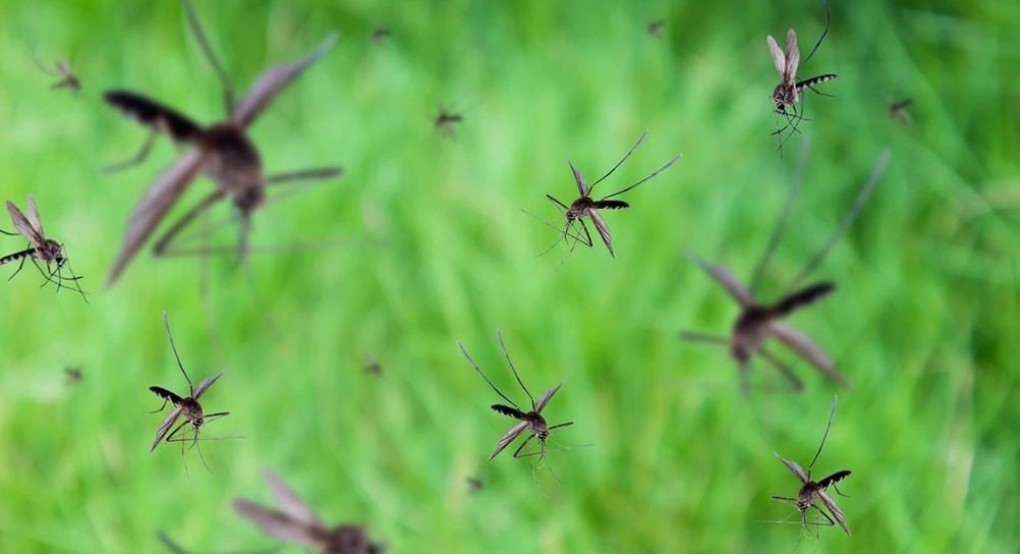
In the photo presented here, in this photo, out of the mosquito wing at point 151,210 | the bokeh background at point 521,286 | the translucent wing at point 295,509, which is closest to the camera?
the mosquito wing at point 151,210

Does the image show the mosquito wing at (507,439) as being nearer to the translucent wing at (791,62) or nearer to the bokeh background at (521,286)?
the translucent wing at (791,62)

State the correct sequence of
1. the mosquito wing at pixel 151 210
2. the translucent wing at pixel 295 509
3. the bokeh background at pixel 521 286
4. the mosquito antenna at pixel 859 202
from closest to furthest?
1. the mosquito wing at pixel 151 210
2. the translucent wing at pixel 295 509
3. the bokeh background at pixel 521 286
4. the mosquito antenna at pixel 859 202

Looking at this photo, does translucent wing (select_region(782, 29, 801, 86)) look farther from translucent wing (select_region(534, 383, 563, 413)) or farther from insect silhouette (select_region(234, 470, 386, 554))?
insect silhouette (select_region(234, 470, 386, 554))

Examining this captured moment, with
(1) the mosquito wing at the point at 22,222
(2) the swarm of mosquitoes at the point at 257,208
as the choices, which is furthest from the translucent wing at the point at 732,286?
(1) the mosquito wing at the point at 22,222

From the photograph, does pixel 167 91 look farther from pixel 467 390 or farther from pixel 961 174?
pixel 961 174

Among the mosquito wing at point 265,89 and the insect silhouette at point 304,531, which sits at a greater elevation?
the mosquito wing at point 265,89

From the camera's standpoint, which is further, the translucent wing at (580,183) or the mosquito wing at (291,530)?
the mosquito wing at (291,530)

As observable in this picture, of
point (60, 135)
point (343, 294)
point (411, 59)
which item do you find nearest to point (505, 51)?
point (411, 59)

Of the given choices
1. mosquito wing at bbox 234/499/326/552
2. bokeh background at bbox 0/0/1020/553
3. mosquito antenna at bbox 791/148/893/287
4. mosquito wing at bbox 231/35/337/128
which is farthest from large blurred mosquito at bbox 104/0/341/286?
mosquito antenna at bbox 791/148/893/287
